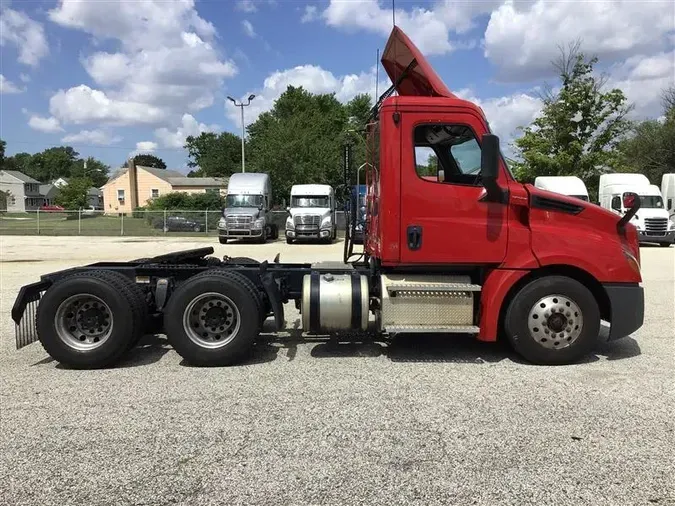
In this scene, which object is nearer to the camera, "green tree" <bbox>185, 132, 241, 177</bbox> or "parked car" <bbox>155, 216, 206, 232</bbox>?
"parked car" <bbox>155, 216, 206, 232</bbox>

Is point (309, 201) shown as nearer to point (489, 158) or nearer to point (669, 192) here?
point (669, 192)

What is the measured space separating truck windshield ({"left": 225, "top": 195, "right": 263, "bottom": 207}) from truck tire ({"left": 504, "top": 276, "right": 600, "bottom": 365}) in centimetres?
2342

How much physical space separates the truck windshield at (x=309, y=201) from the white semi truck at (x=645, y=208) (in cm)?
1307

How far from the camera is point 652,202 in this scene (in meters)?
25.3

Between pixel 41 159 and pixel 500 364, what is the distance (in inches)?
6432

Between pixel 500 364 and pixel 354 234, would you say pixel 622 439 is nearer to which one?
pixel 500 364

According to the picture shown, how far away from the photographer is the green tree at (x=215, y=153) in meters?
87.1

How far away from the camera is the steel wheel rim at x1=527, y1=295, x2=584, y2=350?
573 cm

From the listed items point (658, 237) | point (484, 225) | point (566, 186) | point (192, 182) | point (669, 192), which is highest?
point (192, 182)

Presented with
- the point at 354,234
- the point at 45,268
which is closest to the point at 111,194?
the point at 45,268

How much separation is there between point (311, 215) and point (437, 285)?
21.7m

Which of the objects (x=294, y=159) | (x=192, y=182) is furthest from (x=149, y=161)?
(x=294, y=159)

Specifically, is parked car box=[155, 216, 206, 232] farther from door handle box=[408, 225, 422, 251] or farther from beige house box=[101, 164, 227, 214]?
beige house box=[101, 164, 227, 214]

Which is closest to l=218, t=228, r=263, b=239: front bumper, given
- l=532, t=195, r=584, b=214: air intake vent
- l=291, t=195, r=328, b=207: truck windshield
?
l=291, t=195, r=328, b=207: truck windshield
